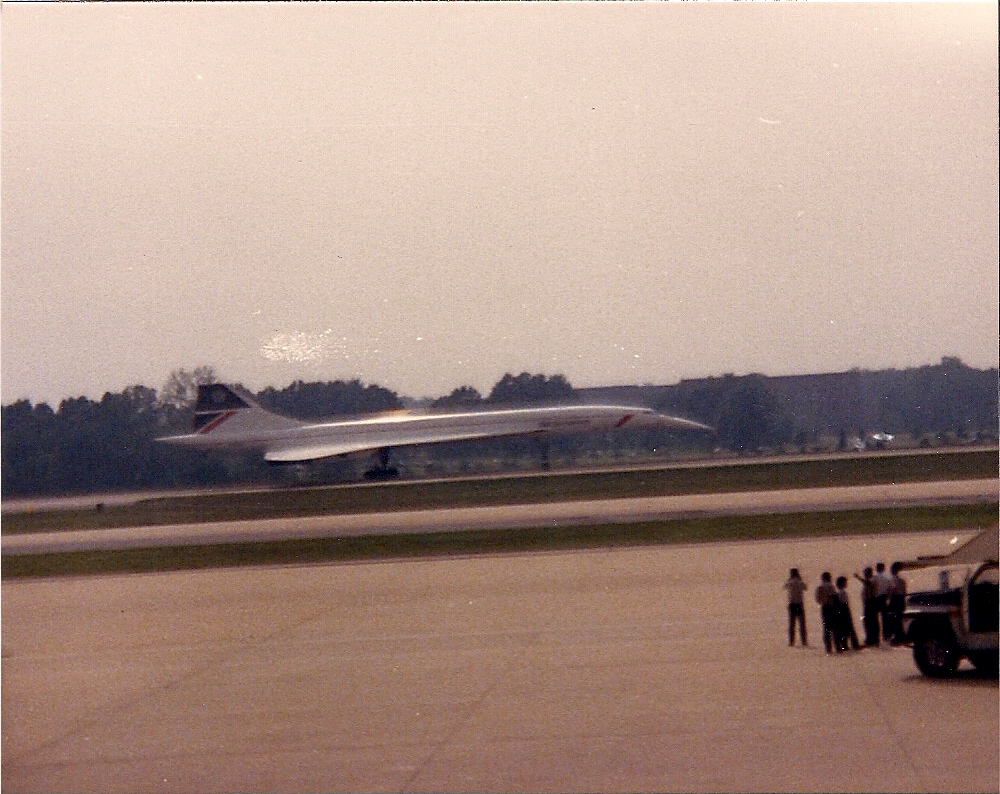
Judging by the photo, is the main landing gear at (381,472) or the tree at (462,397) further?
the main landing gear at (381,472)

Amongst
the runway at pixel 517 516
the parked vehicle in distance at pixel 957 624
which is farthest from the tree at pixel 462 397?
the runway at pixel 517 516

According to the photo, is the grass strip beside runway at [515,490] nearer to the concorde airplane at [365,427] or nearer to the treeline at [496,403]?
the concorde airplane at [365,427]

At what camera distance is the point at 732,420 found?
17.3m

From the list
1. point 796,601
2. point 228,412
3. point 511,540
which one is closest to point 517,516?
point 511,540

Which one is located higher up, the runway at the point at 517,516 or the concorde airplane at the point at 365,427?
the concorde airplane at the point at 365,427

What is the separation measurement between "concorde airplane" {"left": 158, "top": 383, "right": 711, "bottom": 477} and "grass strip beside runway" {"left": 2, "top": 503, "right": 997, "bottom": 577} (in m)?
2.30

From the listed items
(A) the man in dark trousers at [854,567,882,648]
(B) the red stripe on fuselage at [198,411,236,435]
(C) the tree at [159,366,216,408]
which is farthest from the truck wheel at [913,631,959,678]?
(B) the red stripe on fuselage at [198,411,236,435]

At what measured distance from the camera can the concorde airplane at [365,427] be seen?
65.6 ft

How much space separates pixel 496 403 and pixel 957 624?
28.4 ft

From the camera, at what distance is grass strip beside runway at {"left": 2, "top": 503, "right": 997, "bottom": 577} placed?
Result: 797 inches

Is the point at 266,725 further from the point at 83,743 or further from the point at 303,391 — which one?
the point at 303,391

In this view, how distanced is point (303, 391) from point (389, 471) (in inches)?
504

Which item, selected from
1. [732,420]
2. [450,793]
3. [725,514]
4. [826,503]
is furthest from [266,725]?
[826,503]

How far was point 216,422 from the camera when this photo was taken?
68.3 feet
